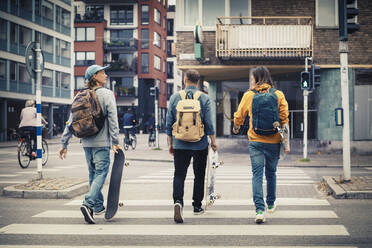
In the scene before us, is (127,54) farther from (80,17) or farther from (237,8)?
(237,8)

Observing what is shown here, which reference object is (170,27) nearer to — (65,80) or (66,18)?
(66,18)

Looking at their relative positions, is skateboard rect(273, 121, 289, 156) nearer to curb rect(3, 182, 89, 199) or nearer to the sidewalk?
the sidewalk

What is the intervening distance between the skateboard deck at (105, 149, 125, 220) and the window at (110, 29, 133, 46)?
55070mm

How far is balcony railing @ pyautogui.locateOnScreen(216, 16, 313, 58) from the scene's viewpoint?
1798cm

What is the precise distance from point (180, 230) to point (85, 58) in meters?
55.9

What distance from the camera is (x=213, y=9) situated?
19328 millimetres

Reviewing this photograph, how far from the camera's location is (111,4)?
5984 cm

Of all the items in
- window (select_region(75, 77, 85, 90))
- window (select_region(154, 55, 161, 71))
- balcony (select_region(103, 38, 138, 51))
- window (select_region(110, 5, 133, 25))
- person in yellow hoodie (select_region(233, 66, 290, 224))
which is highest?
window (select_region(110, 5, 133, 25))

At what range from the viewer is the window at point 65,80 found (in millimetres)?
46266

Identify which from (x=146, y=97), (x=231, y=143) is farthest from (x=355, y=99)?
(x=146, y=97)

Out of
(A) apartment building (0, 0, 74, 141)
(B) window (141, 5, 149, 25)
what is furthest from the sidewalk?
(B) window (141, 5, 149, 25)

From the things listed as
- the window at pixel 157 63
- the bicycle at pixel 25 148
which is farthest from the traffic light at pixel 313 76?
the window at pixel 157 63

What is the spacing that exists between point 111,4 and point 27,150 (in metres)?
50.0

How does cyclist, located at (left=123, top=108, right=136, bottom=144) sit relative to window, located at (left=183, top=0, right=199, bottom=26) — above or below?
below
